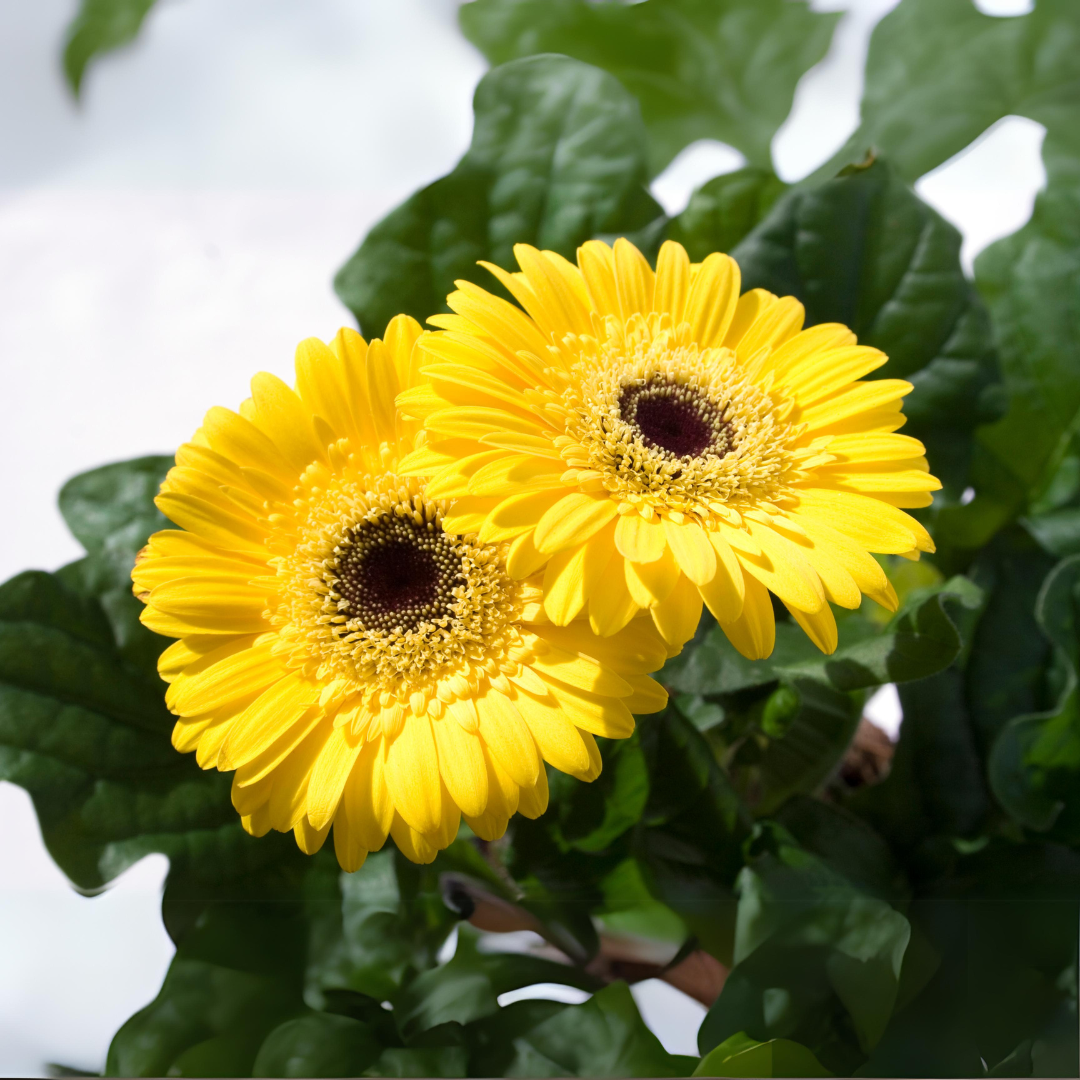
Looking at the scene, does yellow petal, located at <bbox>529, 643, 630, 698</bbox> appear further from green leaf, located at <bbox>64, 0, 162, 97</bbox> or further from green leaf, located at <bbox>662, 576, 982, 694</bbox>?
green leaf, located at <bbox>64, 0, 162, 97</bbox>

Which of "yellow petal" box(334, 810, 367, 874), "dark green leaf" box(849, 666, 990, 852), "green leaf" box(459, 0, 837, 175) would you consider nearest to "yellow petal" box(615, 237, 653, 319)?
"yellow petal" box(334, 810, 367, 874)

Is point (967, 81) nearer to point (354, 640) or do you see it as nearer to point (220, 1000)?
point (354, 640)

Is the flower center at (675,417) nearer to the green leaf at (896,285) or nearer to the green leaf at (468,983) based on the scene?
the green leaf at (896,285)

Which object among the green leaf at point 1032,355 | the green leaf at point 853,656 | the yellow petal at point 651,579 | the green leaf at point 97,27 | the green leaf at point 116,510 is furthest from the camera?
the green leaf at point 97,27

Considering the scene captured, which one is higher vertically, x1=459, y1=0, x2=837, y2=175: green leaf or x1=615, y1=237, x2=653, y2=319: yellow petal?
x1=459, y1=0, x2=837, y2=175: green leaf

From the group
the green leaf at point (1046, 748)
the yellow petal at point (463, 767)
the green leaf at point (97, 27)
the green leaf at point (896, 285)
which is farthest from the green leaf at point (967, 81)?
the green leaf at point (97, 27)

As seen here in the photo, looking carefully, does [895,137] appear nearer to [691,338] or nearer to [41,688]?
[691,338]
